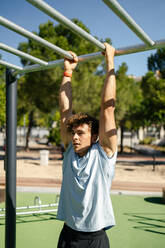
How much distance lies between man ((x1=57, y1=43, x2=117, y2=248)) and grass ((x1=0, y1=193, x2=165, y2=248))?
244 cm

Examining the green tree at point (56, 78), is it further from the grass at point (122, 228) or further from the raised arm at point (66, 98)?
the raised arm at point (66, 98)

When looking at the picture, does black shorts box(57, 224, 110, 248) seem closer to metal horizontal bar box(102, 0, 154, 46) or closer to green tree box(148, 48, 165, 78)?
metal horizontal bar box(102, 0, 154, 46)

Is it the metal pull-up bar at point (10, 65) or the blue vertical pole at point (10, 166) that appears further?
the blue vertical pole at point (10, 166)

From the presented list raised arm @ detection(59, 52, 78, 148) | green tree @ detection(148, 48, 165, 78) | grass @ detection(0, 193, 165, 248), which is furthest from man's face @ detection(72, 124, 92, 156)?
green tree @ detection(148, 48, 165, 78)

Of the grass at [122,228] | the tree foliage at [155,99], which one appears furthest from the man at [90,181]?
the tree foliage at [155,99]

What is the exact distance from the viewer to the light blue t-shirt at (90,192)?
1607 mm

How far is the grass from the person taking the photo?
393 centimetres

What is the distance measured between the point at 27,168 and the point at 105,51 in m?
11.0

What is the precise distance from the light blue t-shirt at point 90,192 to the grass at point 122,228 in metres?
2.49

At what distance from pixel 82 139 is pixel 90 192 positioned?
1.09 feet

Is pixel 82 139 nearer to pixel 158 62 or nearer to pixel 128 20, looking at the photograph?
pixel 128 20

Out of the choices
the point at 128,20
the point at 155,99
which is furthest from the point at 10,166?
the point at 155,99

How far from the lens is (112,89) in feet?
5.56

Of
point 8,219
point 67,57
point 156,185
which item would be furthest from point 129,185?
point 67,57
